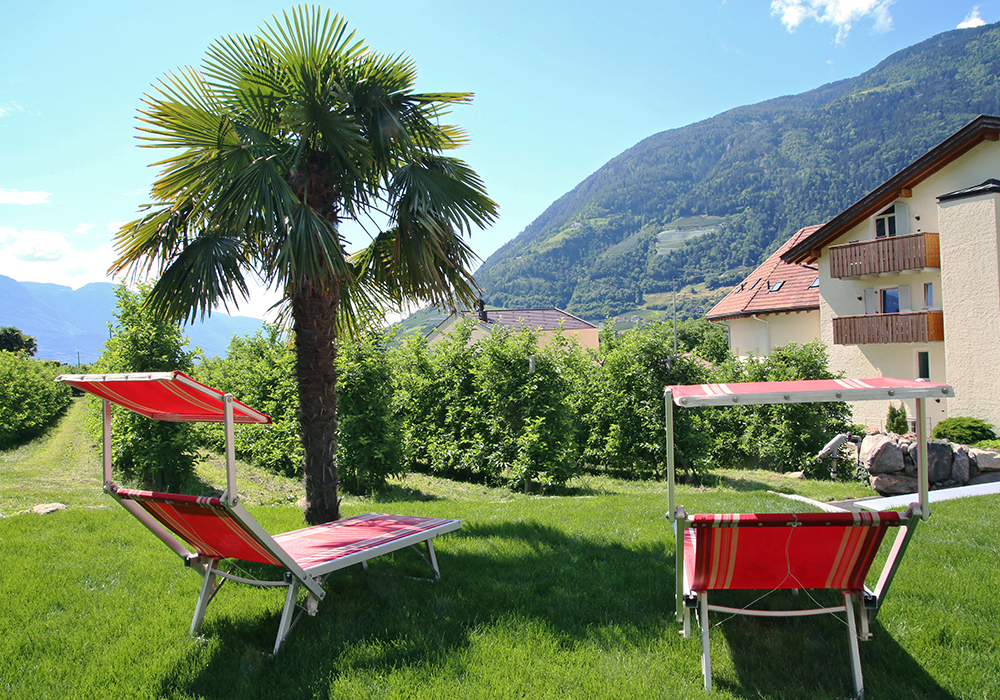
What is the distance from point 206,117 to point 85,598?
4.19 meters

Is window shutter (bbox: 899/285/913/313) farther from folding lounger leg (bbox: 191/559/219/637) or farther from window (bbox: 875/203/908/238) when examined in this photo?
folding lounger leg (bbox: 191/559/219/637)

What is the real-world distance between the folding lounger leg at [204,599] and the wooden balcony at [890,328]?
905 inches

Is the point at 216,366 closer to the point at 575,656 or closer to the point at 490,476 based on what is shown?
the point at 490,476

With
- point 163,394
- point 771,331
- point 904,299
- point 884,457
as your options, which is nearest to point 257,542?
point 163,394

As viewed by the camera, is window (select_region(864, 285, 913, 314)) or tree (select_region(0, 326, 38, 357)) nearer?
window (select_region(864, 285, 913, 314))

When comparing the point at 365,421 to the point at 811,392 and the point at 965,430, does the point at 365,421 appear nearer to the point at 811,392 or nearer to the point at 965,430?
the point at 811,392

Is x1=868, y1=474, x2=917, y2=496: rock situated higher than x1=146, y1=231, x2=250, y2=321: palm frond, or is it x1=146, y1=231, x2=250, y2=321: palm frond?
x1=146, y1=231, x2=250, y2=321: palm frond

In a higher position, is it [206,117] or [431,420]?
[206,117]

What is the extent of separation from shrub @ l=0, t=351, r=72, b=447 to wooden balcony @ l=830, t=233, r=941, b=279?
83.9 feet

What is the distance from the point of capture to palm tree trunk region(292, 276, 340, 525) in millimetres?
5629

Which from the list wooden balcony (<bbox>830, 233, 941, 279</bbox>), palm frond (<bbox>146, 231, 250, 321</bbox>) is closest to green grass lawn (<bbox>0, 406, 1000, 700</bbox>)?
palm frond (<bbox>146, 231, 250, 321</bbox>)

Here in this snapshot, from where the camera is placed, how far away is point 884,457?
11.8 meters

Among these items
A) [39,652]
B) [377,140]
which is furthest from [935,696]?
[377,140]

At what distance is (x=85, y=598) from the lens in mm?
4133
